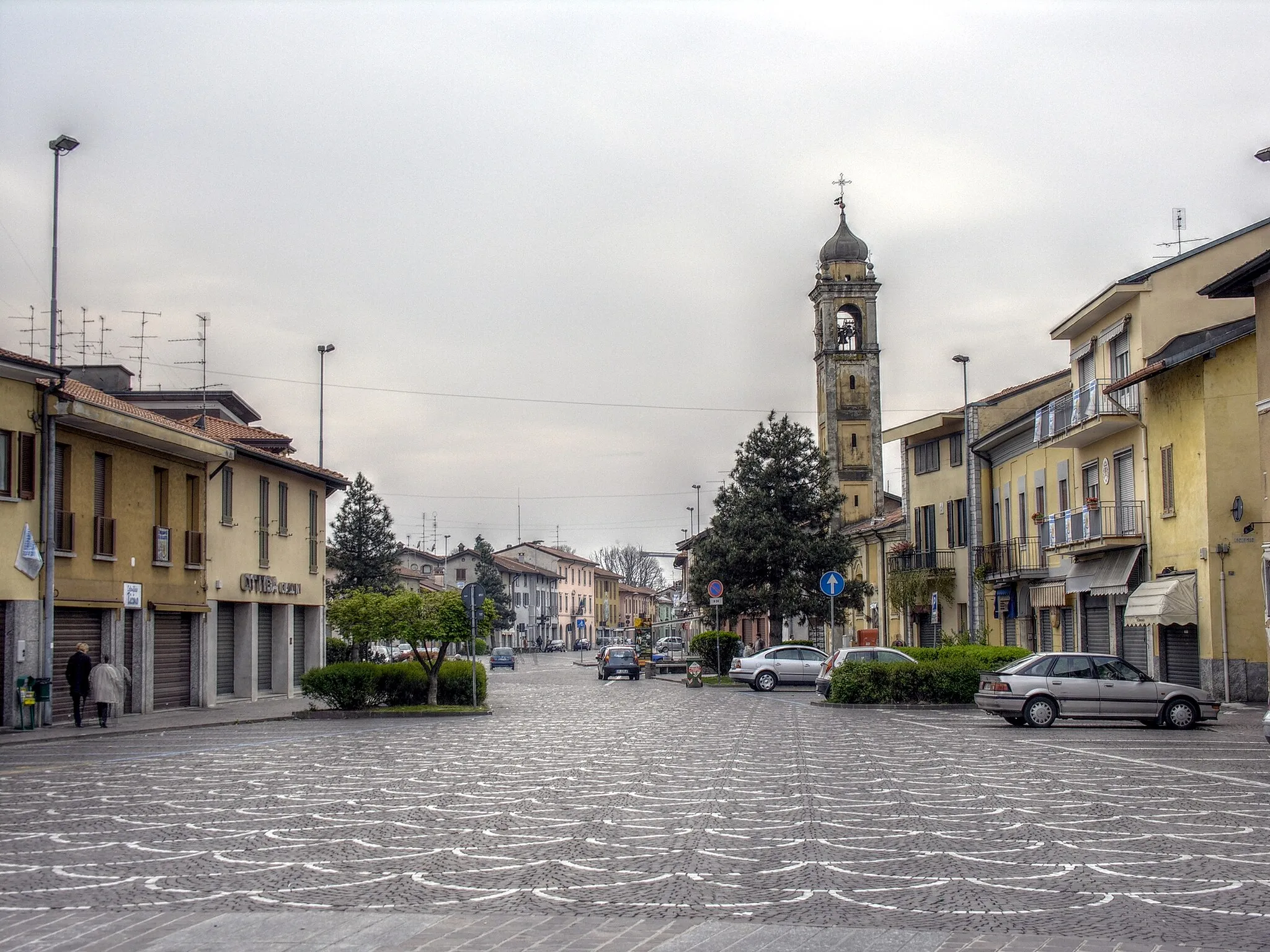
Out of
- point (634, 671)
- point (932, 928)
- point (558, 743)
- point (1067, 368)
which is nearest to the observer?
point (932, 928)

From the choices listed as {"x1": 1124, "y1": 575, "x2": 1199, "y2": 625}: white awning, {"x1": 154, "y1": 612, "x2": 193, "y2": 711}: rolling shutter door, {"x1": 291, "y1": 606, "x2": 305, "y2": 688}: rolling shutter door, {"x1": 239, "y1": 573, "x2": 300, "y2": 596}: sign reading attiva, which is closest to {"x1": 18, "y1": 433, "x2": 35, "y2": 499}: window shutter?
{"x1": 154, "y1": 612, "x2": 193, "y2": 711}: rolling shutter door

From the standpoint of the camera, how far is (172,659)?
35.2 m

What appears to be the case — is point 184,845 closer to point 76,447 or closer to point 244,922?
point 244,922

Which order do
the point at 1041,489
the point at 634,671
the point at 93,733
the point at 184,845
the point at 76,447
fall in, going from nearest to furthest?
the point at 184,845 → the point at 93,733 → the point at 76,447 → the point at 1041,489 → the point at 634,671

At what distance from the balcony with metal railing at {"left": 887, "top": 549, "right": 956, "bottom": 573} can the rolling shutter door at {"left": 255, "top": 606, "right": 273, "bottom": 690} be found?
25.3 metres

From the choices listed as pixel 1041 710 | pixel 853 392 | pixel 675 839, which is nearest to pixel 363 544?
pixel 853 392

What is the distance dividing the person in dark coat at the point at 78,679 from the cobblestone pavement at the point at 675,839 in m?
5.37

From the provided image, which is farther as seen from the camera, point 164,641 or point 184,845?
point 164,641

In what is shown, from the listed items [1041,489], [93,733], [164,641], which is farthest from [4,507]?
[1041,489]

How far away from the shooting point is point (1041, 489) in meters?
43.4

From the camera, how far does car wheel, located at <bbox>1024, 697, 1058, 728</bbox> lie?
2525cm

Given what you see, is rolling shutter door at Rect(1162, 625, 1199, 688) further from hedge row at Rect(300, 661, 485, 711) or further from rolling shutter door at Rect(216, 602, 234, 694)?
rolling shutter door at Rect(216, 602, 234, 694)

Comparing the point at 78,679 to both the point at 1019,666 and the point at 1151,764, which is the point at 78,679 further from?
the point at 1151,764

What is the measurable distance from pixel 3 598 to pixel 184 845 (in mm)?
17733
